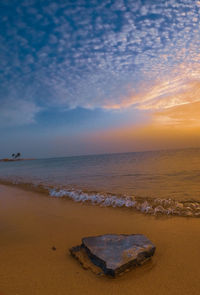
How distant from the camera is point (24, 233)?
12.4 feet

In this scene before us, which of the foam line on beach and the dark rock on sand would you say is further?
the foam line on beach

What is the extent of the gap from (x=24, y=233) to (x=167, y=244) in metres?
3.15

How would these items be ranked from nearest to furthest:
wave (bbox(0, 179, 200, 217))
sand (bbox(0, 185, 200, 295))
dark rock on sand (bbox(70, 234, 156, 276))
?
sand (bbox(0, 185, 200, 295)), dark rock on sand (bbox(70, 234, 156, 276)), wave (bbox(0, 179, 200, 217))

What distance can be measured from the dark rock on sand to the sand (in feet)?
0.34

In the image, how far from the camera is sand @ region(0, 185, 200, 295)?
2043 millimetres

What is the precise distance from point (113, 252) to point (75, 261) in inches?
25.6

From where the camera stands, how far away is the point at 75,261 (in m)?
2.58

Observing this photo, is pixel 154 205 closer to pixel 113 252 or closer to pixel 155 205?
pixel 155 205

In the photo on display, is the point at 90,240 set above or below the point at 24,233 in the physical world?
above

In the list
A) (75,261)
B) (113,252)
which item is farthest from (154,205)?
(75,261)

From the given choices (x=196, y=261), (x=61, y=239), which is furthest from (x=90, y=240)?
(x=196, y=261)

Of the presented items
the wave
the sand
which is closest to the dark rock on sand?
the sand

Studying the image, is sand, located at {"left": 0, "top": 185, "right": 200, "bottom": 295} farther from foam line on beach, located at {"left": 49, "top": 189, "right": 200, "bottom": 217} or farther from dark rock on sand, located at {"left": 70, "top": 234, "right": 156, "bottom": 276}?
foam line on beach, located at {"left": 49, "top": 189, "right": 200, "bottom": 217}

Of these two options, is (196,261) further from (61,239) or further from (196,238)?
(61,239)
